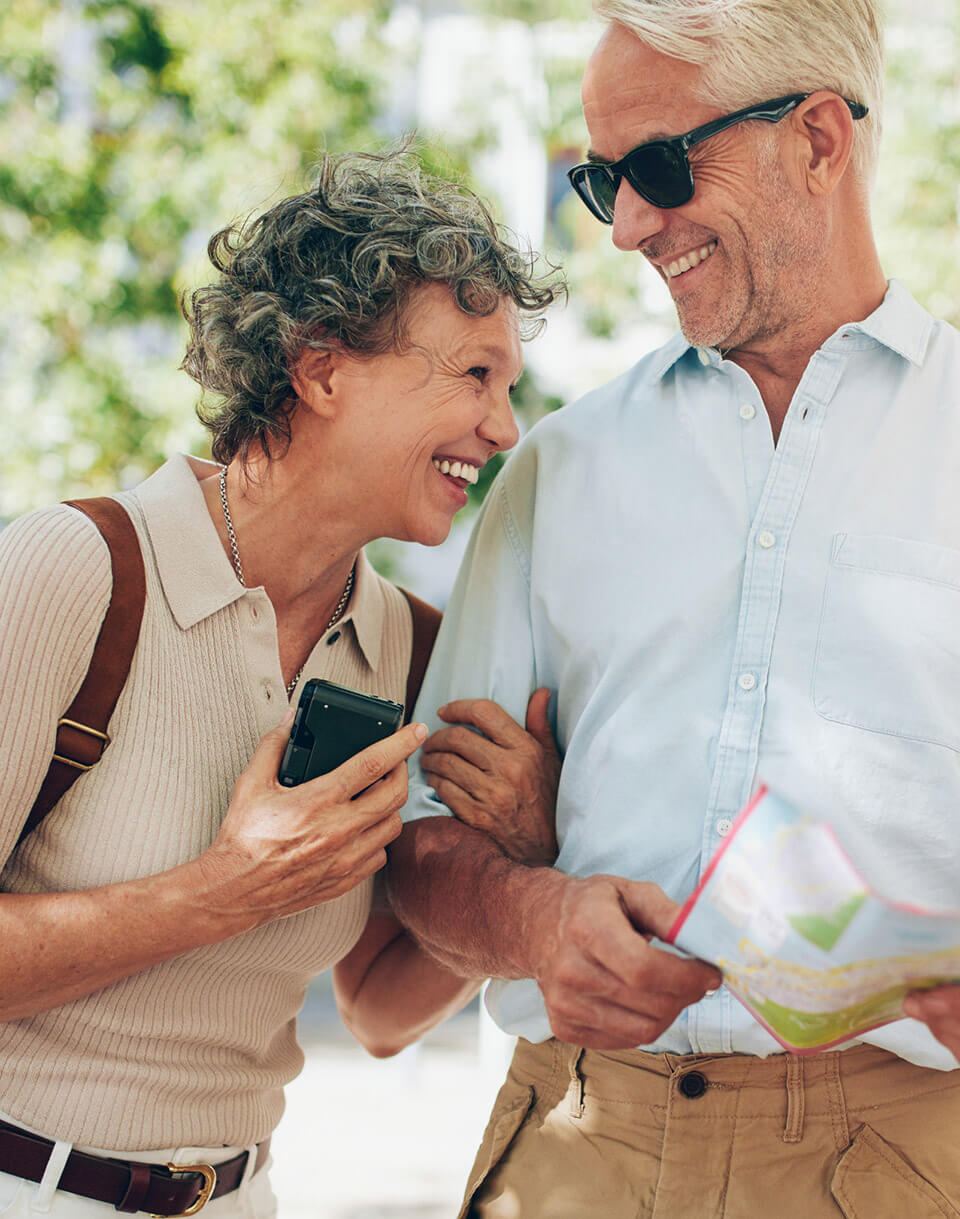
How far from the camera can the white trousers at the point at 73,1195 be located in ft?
6.31

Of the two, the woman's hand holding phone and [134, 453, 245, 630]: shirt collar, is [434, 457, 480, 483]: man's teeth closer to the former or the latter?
[134, 453, 245, 630]: shirt collar

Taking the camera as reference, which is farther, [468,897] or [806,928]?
[468,897]

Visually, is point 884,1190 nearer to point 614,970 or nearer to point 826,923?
point 614,970

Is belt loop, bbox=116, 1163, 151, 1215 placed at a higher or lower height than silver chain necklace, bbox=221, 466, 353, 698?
lower

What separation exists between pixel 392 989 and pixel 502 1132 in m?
0.51

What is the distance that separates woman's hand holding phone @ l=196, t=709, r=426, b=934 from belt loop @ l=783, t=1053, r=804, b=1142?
72cm

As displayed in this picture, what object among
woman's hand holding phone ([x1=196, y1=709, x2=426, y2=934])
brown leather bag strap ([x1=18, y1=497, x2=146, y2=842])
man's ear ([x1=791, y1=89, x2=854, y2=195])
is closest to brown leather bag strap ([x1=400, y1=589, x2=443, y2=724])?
woman's hand holding phone ([x1=196, y1=709, x2=426, y2=934])

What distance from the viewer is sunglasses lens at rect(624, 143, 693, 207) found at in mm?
2195

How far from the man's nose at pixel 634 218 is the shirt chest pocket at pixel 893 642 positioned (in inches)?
26.7

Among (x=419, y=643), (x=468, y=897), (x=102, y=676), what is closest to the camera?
(x=102, y=676)

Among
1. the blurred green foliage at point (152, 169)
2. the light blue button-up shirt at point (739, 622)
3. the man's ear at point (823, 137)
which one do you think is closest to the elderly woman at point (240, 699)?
the light blue button-up shirt at point (739, 622)

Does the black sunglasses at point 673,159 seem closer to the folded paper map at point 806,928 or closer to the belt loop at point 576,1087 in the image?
the folded paper map at point 806,928

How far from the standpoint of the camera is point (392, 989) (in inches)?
102

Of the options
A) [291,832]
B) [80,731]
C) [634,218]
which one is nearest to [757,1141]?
[291,832]
